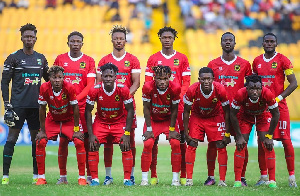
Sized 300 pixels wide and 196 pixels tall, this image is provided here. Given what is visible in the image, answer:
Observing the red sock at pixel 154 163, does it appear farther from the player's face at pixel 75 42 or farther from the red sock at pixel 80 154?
the player's face at pixel 75 42

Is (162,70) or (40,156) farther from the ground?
(162,70)

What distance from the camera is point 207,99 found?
8.91 m

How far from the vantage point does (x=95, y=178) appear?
28.7 ft

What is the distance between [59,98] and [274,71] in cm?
349

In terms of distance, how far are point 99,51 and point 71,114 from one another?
13910 mm

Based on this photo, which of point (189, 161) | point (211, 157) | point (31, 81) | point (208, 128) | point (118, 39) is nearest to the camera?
point (189, 161)

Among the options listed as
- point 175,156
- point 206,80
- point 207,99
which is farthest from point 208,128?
point 206,80

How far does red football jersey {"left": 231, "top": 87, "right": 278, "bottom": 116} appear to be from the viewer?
28.3ft

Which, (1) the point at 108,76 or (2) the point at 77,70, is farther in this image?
(2) the point at 77,70

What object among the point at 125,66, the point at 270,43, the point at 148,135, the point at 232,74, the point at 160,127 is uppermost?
the point at 270,43

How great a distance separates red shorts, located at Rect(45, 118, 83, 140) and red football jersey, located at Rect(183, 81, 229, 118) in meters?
1.80

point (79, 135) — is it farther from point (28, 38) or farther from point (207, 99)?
point (207, 99)

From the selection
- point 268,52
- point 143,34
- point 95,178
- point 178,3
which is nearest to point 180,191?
point 95,178

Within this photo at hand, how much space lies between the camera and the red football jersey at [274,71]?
9340 millimetres
